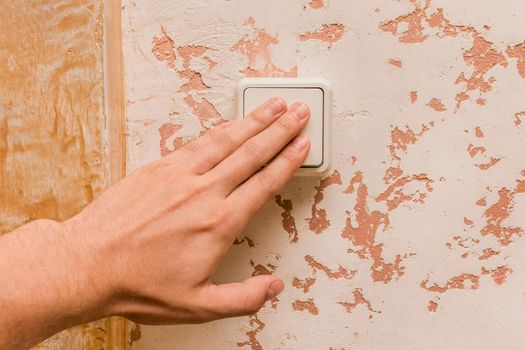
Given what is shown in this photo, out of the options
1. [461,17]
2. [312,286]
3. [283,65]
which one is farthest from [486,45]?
[312,286]

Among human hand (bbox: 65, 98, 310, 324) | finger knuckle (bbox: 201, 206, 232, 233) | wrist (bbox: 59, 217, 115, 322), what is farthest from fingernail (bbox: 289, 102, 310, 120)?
wrist (bbox: 59, 217, 115, 322)

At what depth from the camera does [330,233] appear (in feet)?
2.00

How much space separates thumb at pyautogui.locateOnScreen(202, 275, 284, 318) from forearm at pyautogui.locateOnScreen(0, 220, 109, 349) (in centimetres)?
10

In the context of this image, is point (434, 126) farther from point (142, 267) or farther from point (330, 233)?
point (142, 267)

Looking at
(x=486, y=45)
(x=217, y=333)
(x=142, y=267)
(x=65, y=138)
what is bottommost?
(x=217, y=333)

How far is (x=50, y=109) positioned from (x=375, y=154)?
1.14 feet

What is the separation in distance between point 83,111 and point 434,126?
0.37 metres

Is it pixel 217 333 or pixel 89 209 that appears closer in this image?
pixel 89 209

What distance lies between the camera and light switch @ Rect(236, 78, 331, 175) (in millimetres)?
569

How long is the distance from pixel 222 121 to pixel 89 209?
0.17m

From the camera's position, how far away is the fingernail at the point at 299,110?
552 mm

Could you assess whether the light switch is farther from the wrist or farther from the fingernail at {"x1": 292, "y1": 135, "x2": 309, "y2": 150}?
the wrist

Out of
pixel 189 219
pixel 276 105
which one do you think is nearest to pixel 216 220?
pixel 189 219

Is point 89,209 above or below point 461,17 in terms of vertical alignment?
below
